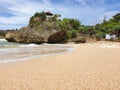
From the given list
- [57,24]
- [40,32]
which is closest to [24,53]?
[40,32]

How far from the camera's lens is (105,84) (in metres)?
5.30

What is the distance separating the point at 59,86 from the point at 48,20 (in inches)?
1569

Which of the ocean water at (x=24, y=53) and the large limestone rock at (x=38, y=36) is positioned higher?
the large limestone rock at (x=38, y=36)

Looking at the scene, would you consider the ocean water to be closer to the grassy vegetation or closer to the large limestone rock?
the large limestone rock

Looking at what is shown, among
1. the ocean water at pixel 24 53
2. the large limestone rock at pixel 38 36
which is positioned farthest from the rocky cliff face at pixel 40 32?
the ocean water at pixel 24 53

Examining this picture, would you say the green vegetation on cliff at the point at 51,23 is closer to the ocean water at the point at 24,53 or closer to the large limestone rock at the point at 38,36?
the large limestone rock at the point at 38,36

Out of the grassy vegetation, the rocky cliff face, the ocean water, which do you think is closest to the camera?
the ocean water

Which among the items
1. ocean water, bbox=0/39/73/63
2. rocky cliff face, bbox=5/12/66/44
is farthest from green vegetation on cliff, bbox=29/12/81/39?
ocean water, bbox=0/39/73/63

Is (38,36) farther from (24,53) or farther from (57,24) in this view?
(24,53)

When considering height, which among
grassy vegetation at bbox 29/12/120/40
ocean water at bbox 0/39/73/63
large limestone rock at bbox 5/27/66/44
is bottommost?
ocean water at bbox 0/39/73/63

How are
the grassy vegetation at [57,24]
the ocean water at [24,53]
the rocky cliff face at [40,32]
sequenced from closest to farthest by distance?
1. the ocean water at [24,53]
2. the rocky cliff face at [40,32]
3. the grassy vegetation at [57,24]

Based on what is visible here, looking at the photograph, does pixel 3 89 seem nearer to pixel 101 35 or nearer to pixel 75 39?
pixel 75 39

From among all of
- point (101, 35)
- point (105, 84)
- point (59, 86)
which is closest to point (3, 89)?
point (59, 86)

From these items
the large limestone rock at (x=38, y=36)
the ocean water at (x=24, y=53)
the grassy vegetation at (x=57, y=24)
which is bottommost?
the ocean water at (x=24, y=53)
